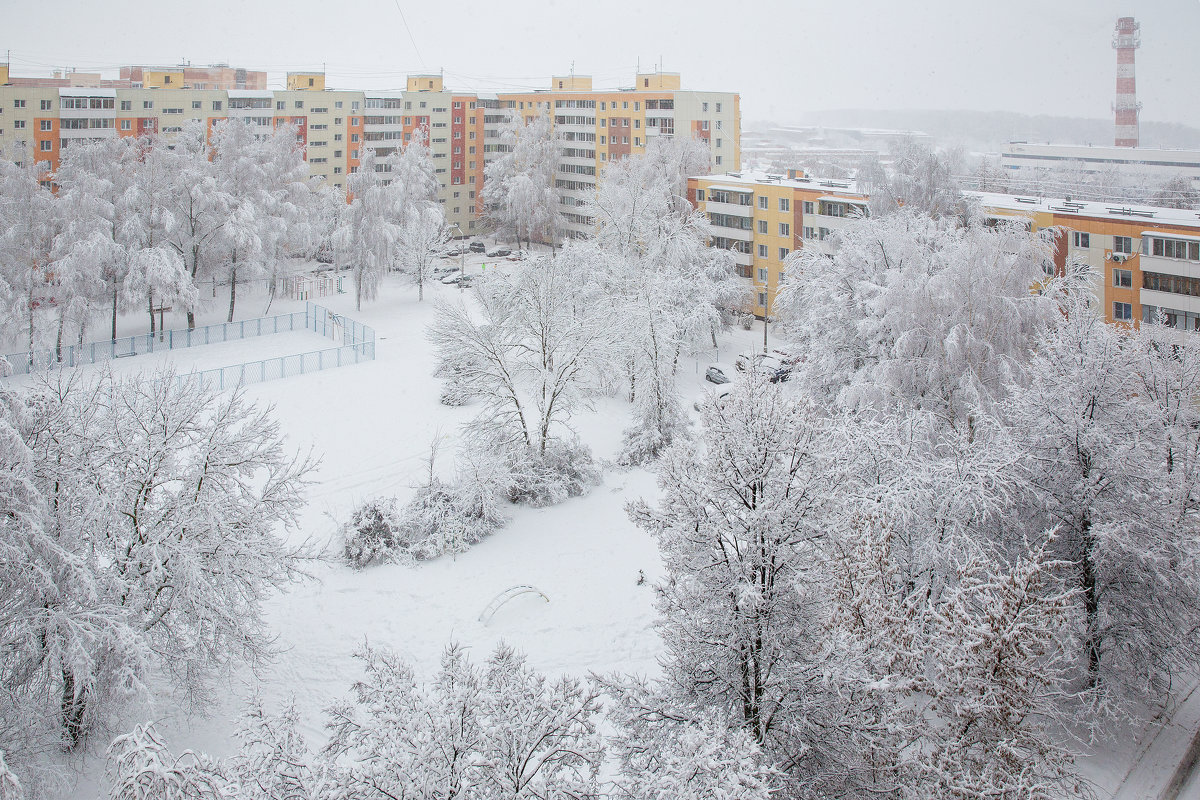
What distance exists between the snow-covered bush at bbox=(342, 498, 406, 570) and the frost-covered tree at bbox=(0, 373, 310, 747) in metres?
5.36

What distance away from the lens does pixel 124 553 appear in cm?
1398

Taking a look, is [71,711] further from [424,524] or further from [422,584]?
[424,524]

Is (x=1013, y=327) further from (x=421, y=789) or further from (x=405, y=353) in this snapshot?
(x=405, y=353)

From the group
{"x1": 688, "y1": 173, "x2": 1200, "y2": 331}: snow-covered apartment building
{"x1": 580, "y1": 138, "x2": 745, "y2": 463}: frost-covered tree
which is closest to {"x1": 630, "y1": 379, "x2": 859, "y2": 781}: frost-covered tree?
{"x1": 580, "y1": 138, "x2": 745, "y2": 463}: frost-covered tree

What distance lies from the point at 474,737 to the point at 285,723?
2.32 metres

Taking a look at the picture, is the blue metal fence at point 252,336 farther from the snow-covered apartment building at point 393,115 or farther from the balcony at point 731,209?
the balcony at point 731,209

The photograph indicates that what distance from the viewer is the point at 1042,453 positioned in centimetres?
1716

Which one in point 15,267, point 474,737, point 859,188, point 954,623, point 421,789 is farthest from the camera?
point 859,188

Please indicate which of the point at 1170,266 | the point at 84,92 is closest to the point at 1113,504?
the point at 1170,266

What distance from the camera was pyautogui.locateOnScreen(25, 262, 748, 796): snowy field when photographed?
55.0 feet

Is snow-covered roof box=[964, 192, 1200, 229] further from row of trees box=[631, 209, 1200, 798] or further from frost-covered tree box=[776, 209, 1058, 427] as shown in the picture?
frost-covered tree box=[776, 209, 1058, 427]

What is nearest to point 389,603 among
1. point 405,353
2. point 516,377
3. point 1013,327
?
point 516,377

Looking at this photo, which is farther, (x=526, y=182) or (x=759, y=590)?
(x=526, y=182)

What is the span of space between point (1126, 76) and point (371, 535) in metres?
86.4
